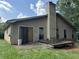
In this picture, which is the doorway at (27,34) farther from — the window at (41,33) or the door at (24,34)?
the window at (41,33)

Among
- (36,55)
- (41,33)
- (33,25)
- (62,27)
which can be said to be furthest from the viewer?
(62,27)

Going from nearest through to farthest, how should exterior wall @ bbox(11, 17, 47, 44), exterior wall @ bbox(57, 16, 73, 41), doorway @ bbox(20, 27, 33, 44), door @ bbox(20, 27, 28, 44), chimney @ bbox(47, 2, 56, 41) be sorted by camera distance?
1. exterior wall @ bbox(11, 17, 47, 44)
2. door @ bbox(20, 27, 28, 44)
3. doorway @ bbox(20, 27, 33, 44)
4. chimney @ bbox(47, 2, 56, 41)
5. exterior wall @ bbox(57, 16, 73, 41)

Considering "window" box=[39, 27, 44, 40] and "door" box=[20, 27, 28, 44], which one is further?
"window" box=[39, 27, 44, 40]

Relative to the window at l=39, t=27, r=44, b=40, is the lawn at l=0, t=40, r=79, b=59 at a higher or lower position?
lower

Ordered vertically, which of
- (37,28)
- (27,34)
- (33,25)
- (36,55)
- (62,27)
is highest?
(33,25)

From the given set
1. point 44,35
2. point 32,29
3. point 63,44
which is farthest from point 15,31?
point 63,44

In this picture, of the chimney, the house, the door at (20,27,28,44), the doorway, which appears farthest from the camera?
the chimney

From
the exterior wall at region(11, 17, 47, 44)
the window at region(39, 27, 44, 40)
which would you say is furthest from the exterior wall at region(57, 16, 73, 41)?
the window at region(39, 27, 44, 40)

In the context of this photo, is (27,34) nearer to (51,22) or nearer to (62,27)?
(51,22)

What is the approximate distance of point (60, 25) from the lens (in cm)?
2566

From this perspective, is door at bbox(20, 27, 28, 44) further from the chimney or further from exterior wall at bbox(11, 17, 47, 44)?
the chimney

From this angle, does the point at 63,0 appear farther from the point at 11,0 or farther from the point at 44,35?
the point at 11,0

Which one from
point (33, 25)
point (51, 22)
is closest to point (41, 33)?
point (33, 25)

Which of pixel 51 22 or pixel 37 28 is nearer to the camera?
pixel 37 28
